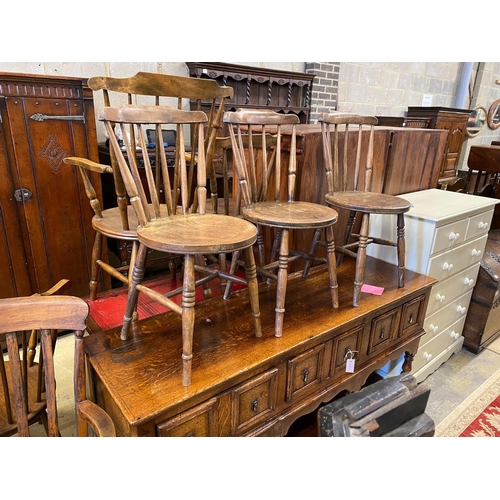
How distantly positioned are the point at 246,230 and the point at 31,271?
5.55ft

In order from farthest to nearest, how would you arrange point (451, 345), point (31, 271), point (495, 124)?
point (495, 124) → point (451, 345) → point (31, 271)

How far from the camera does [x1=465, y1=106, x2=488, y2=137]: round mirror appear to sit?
684cm

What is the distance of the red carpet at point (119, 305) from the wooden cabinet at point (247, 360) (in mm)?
338

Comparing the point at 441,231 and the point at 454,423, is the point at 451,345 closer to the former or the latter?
the point at 454,423

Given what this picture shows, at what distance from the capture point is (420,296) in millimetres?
2057

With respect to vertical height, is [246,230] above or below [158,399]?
above

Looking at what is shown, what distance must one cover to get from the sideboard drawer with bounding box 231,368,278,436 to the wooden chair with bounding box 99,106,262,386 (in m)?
0.18

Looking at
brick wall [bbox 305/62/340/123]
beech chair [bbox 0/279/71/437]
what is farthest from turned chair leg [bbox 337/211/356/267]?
brick wall [bbox 305/62/340/123]

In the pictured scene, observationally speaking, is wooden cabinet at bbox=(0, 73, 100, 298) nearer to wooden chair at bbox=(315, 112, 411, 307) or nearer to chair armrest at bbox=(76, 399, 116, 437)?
wooden chair at bbox=(315, 112, 411, 307)

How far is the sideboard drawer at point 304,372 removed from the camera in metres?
1.50

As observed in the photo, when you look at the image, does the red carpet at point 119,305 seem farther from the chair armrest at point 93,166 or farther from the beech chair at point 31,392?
the chair armrest at point 93,166

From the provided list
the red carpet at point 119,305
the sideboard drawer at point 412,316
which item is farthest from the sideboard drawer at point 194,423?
the sideboard drawer at point 412,316
